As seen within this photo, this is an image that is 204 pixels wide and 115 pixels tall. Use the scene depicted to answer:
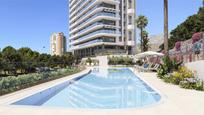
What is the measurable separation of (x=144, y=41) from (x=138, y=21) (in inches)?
188

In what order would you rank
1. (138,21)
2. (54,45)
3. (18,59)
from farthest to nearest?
1. (54,45)
2. (138,21)
3. (18,59)

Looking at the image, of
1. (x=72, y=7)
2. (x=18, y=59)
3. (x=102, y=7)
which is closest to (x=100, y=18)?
(x=102, y=7)

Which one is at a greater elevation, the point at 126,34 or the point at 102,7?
the point at 102,7

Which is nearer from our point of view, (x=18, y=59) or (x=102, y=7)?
(x=18, y=59)

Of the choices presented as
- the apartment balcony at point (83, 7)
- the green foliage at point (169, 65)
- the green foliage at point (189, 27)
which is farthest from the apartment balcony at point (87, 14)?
the green foliage at point (169, 65)

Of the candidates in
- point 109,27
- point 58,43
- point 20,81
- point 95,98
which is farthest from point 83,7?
point 58,43

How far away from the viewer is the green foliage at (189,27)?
48.1 meters

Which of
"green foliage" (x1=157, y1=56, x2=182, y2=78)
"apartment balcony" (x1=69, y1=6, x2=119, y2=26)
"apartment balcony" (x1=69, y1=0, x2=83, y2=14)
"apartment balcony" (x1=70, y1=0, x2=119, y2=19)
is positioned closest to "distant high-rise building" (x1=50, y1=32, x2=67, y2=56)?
"apartment balcony" (x1=69, y1=6, x2=119, y2=26)

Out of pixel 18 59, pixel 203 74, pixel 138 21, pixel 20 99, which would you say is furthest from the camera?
pixel 138 21

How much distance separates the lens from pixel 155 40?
132 metres

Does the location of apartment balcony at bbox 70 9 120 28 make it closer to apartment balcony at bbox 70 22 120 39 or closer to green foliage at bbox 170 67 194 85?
apartment balcony at bbox 70 22 120 39

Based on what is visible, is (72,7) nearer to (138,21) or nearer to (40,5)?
(138,21)

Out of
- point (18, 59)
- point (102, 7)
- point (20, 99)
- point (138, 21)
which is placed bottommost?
point (20, 99)

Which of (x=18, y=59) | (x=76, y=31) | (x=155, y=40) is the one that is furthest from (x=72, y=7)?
(x=18, y=59)
